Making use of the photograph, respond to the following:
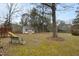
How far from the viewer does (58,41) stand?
10.4 ft

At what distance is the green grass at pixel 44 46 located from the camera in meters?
3.16

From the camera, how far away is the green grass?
3.16 metres

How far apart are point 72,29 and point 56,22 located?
0.17 metres

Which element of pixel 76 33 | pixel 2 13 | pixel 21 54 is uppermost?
pixel 2 13

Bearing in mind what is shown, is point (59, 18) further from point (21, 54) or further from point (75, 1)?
point (21, 54)

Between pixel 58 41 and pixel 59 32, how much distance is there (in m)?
0.09

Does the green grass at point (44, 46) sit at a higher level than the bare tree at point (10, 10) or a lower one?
lower

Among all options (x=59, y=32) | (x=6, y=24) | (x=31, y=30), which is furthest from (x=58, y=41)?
(x=6, y=24)

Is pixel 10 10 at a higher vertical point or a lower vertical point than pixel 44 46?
higher

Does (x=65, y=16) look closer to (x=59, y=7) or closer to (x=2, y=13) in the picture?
(x=59, y=7)

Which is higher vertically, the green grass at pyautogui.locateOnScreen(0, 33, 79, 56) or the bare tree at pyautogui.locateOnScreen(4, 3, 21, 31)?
the bare tree at pyautogui.locateOnScreen(4, 3, 21, 31)

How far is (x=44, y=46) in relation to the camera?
10.4 feet

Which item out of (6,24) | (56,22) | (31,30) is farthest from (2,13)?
(56,22)

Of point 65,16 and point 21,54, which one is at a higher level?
point 65,16
